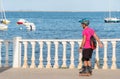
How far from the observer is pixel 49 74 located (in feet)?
47.8

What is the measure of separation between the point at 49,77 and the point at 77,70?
1766 mm

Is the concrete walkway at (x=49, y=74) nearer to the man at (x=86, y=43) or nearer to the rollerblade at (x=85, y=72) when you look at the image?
the rollerblade at (x=85, y=72)

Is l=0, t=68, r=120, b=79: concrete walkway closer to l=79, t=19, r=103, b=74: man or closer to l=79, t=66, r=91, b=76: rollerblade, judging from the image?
l=79, t=66, r=91, b=76: rollerblade

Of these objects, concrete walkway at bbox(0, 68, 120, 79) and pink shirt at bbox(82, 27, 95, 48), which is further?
pink shirt at bbox(82, 27, 95, 48)

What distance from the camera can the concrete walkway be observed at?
1400 cm

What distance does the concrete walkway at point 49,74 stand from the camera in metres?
14.0

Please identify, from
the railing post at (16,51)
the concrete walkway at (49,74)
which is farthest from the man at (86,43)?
the railing post at (16,51)

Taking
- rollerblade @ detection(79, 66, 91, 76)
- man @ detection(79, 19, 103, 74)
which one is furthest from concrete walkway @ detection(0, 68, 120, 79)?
man @ detection(79, 19, 103, 74)

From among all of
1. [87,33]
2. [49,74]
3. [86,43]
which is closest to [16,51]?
[49,74]

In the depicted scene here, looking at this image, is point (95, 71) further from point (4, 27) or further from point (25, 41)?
point (4, 27)

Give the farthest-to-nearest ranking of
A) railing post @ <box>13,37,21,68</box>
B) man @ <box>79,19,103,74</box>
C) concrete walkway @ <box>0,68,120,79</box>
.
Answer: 1. railing post @ <box>13,37,21,68</box>
2. man @ <box>79,19,103,74</box>
3. concrete walkway @ <box>0,68,120,79</box>

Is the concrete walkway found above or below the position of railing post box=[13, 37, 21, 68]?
below

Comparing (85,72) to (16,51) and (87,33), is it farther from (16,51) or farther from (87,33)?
(16,51)

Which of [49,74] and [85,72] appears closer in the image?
[85,72]
